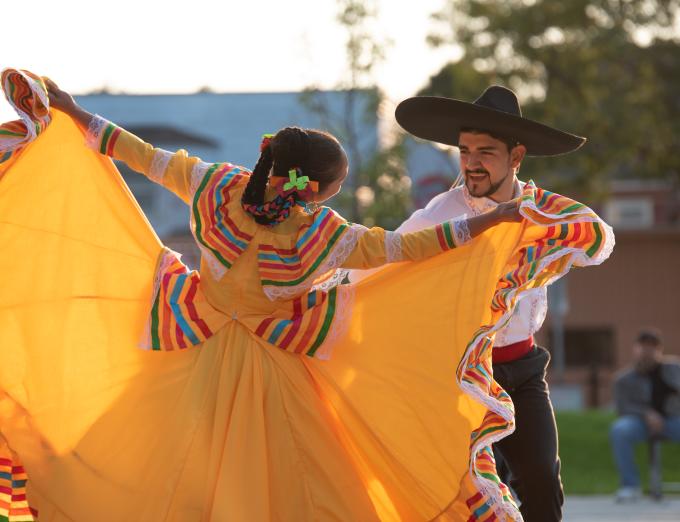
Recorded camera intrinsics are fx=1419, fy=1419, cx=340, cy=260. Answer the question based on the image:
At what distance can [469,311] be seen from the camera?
5.33 m

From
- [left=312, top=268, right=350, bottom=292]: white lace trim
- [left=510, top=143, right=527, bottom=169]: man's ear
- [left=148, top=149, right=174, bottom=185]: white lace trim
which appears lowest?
[left=312, top=268, right=350, bottom=292]: white lace trim

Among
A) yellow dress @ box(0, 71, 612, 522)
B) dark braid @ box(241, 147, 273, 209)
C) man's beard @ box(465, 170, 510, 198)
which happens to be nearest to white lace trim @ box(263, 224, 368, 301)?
yellow dress @ box(0, 71, 612, 522)

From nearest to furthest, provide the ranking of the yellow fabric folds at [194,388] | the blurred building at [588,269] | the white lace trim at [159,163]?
the yellow fabric folds at [194,388], the white lace trim at [159,163], the blurred building at [588,269]

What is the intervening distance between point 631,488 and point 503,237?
7.14m

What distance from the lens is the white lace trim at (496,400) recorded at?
16.4 feet

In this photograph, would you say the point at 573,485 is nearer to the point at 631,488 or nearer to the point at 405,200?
the point at 631,488

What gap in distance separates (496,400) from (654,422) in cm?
742

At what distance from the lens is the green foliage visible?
24578mm

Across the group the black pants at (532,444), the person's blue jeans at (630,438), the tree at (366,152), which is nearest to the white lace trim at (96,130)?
the black pants at (532,444)

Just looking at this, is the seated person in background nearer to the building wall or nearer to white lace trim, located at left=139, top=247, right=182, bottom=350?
white lace trim, located at left=139, top=247, right=182, bottom=350

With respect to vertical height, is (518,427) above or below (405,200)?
below

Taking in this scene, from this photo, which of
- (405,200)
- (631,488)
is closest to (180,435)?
(631,488)

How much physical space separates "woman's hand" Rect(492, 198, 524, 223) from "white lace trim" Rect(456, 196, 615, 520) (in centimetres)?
4

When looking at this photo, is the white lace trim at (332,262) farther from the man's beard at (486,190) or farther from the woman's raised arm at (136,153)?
the man's beard at (486,190)
